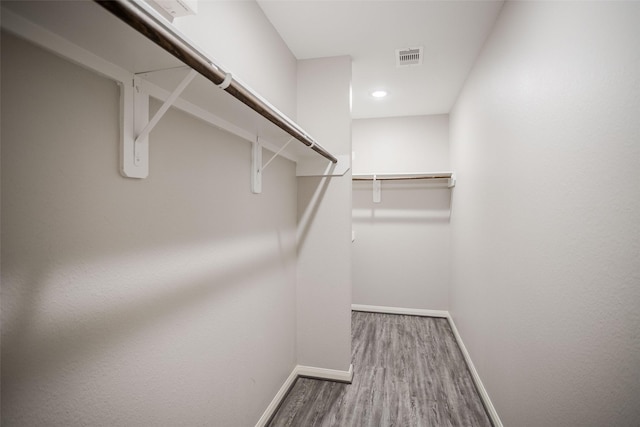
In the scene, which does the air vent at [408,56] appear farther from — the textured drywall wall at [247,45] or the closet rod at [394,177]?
the closet rod at [394,177]

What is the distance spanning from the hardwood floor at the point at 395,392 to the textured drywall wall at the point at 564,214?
1.14ft

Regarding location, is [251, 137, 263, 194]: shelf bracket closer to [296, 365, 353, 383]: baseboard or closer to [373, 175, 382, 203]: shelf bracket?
[296, 365, 353, 383]: baseboard

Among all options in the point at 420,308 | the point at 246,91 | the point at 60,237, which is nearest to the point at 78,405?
the point at 60,237

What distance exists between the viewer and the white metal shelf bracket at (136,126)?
0.84 m

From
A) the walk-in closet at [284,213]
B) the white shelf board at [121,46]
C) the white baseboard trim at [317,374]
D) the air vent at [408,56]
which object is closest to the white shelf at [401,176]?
the walk-in closet at [284,213]

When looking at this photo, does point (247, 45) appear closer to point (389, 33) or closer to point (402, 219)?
point (389, 33)

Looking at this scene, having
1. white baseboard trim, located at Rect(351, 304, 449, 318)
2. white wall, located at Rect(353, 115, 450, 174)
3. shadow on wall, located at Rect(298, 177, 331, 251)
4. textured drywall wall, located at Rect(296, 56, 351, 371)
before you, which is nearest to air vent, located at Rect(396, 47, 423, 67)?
textured drywall wall, located at Rect(296, 56, 351, 371)

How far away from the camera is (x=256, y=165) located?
1604mm

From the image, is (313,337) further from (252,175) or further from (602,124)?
(602,124)

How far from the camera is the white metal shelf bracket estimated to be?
0.84 m

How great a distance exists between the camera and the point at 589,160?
3.09 feet

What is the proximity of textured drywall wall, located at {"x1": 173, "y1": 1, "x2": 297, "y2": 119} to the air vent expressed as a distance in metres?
0.80

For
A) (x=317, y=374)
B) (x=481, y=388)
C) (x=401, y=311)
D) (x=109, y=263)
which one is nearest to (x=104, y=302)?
(x=109, y=263)

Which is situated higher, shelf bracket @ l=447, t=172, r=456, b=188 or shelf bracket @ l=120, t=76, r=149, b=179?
shelf bracket @ l=447, t=172, r=456, b=188
